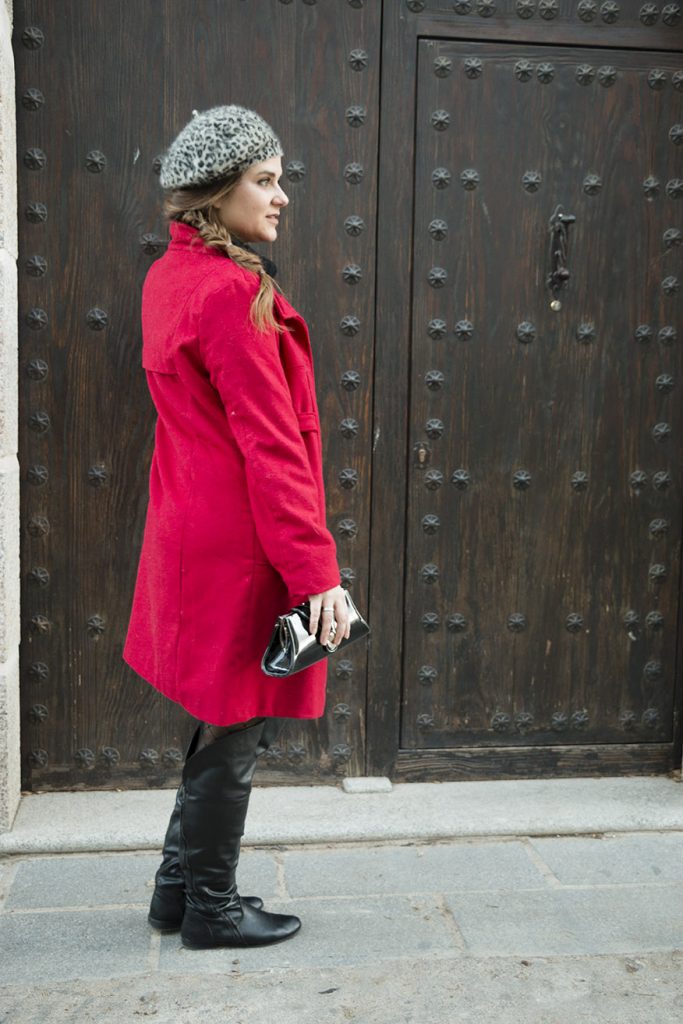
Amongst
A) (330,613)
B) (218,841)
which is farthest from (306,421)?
(218,841)

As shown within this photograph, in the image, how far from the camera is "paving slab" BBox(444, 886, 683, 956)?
2.59 m

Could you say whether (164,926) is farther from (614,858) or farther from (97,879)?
(614,858)

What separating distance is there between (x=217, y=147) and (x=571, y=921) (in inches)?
78.3

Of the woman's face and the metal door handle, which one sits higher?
the woman's face

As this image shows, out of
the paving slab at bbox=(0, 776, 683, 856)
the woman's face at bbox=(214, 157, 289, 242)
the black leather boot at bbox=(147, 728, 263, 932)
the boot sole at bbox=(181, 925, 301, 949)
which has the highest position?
the woman's face at bbox=(214, 157, 289, 242)

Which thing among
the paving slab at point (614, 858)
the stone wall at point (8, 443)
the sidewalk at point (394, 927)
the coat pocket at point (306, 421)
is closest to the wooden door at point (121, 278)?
the stone wall at point (8, 443)

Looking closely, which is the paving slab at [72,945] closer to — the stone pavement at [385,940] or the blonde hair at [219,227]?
the stone pavement at [385,940]

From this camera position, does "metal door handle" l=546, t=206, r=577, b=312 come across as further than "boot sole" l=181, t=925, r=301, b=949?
Yes

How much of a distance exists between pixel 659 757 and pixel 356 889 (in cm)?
129

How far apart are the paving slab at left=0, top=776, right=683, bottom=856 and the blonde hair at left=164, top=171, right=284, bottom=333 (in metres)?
1.61

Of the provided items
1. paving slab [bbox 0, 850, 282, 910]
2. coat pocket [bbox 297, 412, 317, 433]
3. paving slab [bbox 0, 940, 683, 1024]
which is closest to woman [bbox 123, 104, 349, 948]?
coat pocket [bbox 297, 412, 317, 433]

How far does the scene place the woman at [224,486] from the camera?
7.27 ft

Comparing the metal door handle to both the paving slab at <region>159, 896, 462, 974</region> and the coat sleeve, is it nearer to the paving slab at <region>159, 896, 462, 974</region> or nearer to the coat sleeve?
the coat sleeve

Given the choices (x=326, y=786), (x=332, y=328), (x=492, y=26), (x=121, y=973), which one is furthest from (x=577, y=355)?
(x=121, y=973)
